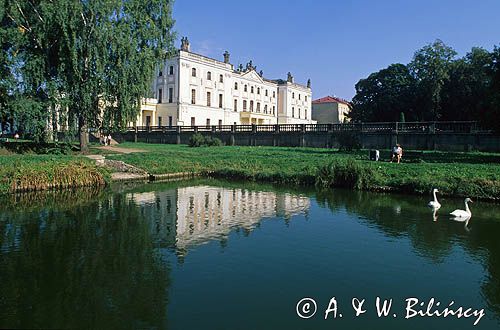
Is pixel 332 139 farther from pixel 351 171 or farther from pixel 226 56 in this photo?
pixel 226 56

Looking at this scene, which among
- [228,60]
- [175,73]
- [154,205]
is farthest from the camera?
[228,60]

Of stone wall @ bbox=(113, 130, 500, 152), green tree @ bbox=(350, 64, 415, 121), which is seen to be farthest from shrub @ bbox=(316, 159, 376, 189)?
green tree @ bbox=(350, 64, 415, 121)

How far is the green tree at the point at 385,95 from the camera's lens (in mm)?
59159

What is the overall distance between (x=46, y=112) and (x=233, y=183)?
42.1ft

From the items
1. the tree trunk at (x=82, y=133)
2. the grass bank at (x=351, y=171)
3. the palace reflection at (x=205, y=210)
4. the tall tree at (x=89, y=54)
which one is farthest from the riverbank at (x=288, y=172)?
the tall tree at (x=89, y=54)

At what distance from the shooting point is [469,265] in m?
9.70

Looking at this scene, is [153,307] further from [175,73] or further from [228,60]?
[228,60]

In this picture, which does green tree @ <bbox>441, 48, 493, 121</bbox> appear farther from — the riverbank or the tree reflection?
the tree reflection

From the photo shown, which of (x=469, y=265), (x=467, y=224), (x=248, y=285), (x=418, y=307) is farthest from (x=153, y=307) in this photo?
(x=467, y=224)

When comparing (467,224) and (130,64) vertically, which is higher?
(130,64)

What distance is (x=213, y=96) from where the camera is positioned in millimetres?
66125

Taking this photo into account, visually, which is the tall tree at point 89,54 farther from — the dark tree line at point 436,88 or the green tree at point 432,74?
the green tree at point 432,74

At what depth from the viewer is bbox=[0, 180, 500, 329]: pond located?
689 cm

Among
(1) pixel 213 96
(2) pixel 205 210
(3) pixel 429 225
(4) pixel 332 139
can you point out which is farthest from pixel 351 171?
(1) pixel 213 96
